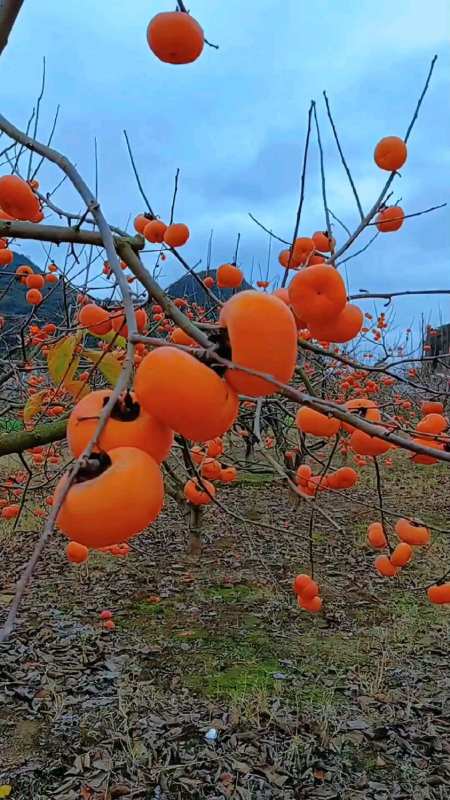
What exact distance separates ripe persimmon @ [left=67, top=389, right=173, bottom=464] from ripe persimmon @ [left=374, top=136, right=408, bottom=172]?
143cm

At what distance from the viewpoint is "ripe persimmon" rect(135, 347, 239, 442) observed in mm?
663

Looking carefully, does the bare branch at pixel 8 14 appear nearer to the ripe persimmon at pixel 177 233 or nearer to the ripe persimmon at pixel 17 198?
the ripe persimmon at pixel 17 198

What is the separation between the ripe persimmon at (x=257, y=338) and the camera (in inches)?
27.1

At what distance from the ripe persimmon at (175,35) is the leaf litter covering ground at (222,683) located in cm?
147

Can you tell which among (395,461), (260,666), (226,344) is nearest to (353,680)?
(260,666)

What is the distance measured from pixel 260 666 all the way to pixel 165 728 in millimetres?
852

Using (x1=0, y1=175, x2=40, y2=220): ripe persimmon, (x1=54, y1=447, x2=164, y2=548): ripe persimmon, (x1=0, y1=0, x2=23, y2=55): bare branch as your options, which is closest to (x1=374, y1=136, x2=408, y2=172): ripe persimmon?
(x1=0, y1=175, x2=40, y2=220): ripe persimmon

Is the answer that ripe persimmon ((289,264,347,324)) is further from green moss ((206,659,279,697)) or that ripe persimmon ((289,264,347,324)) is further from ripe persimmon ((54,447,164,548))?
green moss ((206,659,279,697))

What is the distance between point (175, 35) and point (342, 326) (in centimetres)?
95

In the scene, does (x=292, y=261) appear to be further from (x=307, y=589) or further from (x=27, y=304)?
(x=27, y=304)

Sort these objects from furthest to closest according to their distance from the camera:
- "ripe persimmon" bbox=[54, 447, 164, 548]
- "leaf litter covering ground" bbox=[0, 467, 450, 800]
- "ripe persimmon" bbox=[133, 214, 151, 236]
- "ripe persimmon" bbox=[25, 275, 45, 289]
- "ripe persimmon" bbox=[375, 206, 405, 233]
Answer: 1. "ripe persimmon" bbox=[25, 275, 45, 289]
2. "leaf litter covering ground" bbox=[0, 467, 450, 800]
3. "ripe persimmon" bbox=[133, 214, 151, 236]
4. "ripe persimmon" bbox=[375, 206, 405, 233]
5. "ripe persimmon" bbox=[54, 447, 164, 548]

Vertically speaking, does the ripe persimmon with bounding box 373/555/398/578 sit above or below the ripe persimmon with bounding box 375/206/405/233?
below

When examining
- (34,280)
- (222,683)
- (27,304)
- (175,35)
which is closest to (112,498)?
(175,35)

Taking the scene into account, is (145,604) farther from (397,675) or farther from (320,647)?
(397,675)
